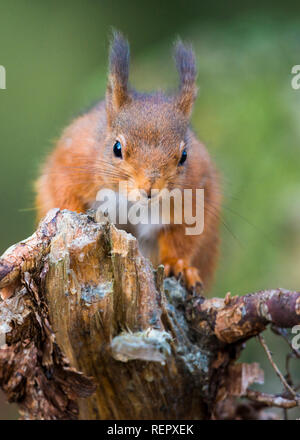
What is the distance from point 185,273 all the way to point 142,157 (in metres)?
0.46

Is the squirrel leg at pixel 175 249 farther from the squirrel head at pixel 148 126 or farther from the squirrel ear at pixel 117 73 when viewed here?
the squirrel ear at pixel 117 73

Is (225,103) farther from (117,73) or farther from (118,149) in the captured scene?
(118,149)

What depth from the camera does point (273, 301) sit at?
4.96ft

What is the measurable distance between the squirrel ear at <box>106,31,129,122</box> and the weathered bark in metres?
0.72

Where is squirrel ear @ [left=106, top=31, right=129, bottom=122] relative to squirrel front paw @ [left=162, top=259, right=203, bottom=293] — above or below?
above

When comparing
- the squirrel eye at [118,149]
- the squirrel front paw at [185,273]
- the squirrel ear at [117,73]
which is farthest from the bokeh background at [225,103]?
the squirrel eye at [118,149]

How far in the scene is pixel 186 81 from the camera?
2.25m

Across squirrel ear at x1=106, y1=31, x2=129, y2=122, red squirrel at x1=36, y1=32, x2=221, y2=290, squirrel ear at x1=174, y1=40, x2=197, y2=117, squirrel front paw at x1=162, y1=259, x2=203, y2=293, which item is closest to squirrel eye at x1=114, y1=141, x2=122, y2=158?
red squirrel at x1=36, y1=32, x2=221, y2=290

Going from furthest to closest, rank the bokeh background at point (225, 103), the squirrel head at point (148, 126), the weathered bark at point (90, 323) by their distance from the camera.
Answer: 1. the bokeh background at point (225, 103)
2. the squirrel head at point (148, 126)
3. the weathered bark at point (90, 323)

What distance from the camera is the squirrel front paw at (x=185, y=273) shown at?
2.00 meters

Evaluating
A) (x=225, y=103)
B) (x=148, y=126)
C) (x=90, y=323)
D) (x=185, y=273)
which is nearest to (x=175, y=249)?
(x=185, y=273)

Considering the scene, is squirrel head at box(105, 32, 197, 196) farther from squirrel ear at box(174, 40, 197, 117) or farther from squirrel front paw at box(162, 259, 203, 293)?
squirrel front paw at box(162, 259, 203, 293)

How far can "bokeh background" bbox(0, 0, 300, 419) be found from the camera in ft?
8.54
